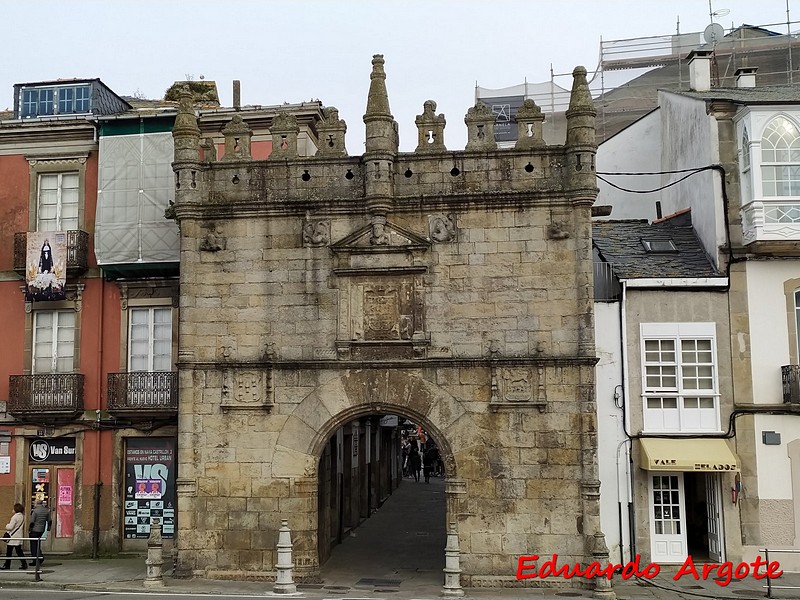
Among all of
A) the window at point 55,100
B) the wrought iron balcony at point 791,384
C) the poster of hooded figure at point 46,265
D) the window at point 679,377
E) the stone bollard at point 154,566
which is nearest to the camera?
the stone bollard at point 154,566

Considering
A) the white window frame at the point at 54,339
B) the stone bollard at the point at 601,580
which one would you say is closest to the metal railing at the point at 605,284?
the stone bollard at the point at 601,580

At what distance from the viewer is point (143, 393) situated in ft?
67.7

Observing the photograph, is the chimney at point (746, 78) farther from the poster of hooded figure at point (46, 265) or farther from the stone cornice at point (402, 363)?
the poster of hooded figure at point (46, 265)

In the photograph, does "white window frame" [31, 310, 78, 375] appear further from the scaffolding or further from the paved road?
the scaffolding

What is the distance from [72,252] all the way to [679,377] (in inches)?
564

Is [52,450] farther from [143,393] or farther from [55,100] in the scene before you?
[55,100]

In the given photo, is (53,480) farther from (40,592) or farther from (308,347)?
(308,347)

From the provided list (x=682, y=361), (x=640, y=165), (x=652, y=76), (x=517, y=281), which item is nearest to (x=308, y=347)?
(x=517, y=281)

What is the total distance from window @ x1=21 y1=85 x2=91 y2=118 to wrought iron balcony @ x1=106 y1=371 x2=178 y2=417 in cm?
733

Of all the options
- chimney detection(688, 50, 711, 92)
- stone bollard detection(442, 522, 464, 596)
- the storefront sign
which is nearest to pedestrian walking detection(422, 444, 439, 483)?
the storefront sign

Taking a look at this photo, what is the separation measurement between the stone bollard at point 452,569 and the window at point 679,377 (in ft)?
17.0

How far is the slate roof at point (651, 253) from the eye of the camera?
19.7 metres

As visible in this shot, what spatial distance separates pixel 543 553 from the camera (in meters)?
16.9

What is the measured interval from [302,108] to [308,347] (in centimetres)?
701
